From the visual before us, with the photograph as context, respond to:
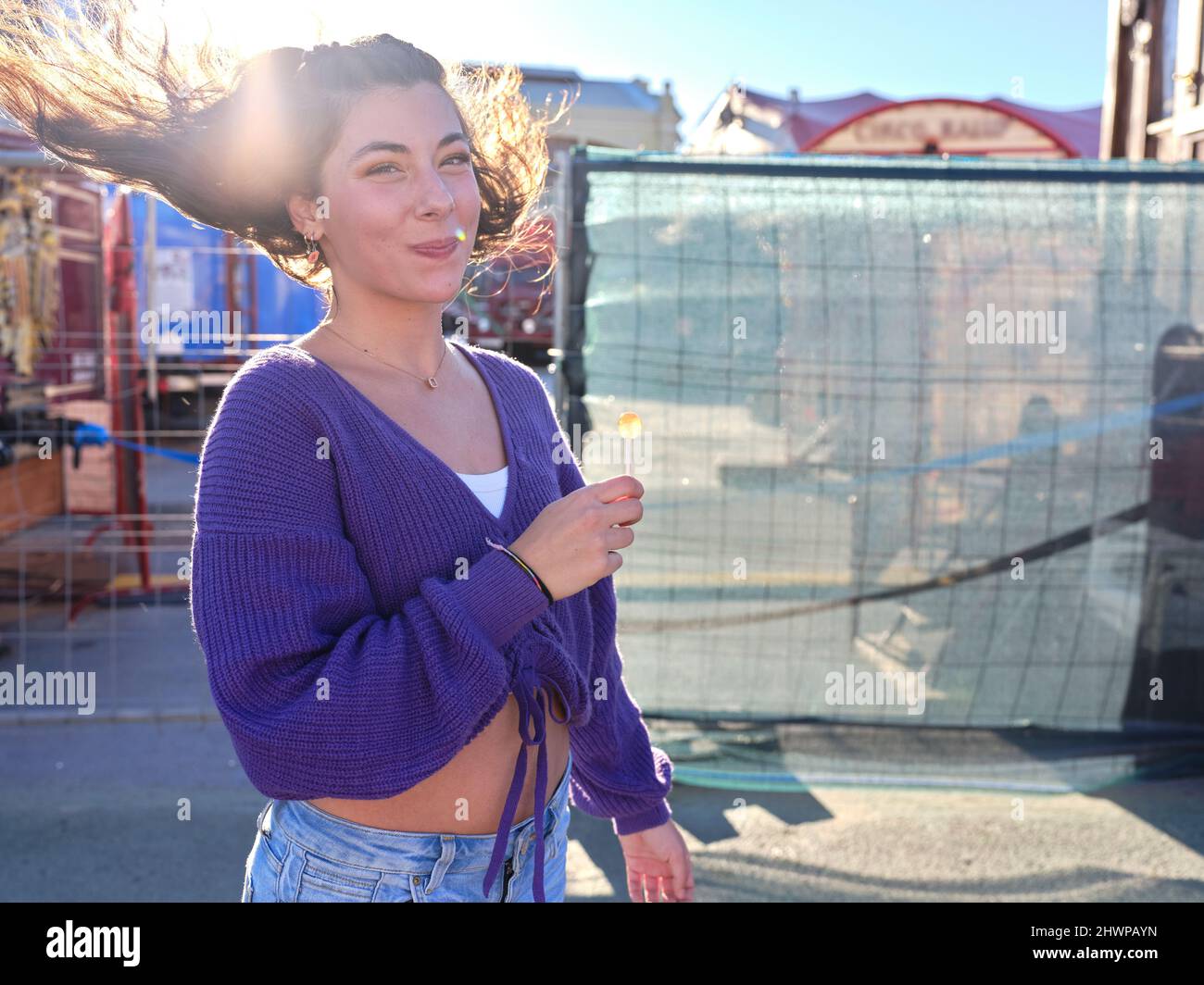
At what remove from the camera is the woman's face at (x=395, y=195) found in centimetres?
166

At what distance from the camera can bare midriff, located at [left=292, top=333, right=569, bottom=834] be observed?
63.9 inches

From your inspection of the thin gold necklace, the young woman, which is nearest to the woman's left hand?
the young woman

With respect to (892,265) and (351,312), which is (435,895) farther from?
(892,265)

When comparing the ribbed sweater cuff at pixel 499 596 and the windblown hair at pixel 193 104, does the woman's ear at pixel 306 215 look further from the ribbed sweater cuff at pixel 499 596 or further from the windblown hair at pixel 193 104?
the ribbed sweater cuff at pixel 499 596

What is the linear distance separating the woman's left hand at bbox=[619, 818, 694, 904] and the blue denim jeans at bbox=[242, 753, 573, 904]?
0.37 metres

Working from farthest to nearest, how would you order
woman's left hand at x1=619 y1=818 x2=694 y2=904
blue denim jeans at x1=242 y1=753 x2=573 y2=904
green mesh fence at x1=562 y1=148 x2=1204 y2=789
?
green mesh fence at x1=562 y1=148 x2=1204 y2=789 → woman's left hand at x1=619 y1=818 x2=694 y2=904 → blue denim jeans at x1=242 y1=753 x2=573 y2=904

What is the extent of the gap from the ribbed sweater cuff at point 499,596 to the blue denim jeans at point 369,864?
34cm

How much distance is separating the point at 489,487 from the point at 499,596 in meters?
0.26

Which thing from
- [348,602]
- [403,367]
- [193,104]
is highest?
[193,104]

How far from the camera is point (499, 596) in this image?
59.5 inches

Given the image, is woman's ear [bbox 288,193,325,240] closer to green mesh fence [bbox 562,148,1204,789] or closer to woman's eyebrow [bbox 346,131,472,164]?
woman's eyebrow [bbox 346,131,472,164]

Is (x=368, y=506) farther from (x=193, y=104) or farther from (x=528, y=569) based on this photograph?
(x=193, y=104)

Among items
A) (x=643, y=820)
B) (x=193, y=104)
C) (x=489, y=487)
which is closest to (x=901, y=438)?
(x=643, y=820)
